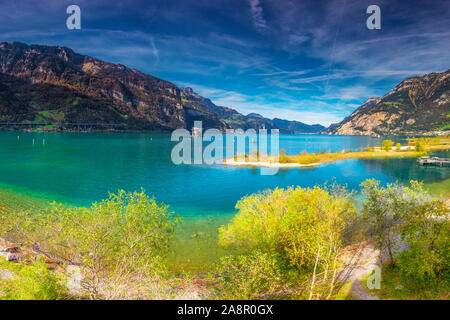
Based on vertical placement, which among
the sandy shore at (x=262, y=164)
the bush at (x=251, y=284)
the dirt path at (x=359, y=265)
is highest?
the sandy shore at (x=262, y=164)

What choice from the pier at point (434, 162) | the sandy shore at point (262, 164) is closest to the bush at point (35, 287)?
the sandy shore at point (262, 164)

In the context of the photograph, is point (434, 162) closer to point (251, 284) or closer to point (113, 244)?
point (251, 284)

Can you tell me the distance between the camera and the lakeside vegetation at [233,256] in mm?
15869

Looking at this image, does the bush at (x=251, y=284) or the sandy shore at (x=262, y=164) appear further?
the sandy shore at (x=262, y=164)

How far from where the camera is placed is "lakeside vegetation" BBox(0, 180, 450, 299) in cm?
1587

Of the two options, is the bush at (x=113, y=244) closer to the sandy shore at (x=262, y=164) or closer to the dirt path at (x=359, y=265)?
the dirt path at (x=359, y=265)

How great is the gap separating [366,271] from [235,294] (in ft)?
42.7

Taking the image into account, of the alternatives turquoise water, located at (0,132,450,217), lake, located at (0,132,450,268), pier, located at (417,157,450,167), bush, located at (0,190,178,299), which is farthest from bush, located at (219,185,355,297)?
pier, located at (417,157,450,167)

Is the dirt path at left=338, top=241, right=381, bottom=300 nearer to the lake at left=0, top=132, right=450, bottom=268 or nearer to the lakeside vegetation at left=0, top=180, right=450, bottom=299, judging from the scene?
the lakeside vegetation at left=0, top=180, right=450, bottom=299

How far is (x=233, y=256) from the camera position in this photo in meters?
20.2

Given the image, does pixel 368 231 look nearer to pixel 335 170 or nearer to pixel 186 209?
pixel 186 209
